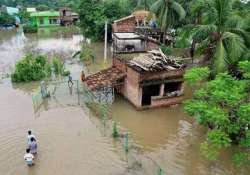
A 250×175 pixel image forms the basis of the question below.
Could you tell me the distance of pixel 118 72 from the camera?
68.1 ft

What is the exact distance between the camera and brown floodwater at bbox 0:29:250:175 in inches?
519

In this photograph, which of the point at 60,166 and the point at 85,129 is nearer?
the point at 60,166

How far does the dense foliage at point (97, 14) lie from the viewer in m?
39.8

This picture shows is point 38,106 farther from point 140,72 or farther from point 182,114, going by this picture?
point 182,114

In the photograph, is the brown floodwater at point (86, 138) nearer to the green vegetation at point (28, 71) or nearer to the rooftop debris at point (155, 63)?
the green vegetation at point (28, 71)

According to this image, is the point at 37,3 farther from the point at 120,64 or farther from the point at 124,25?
the point at 120,64

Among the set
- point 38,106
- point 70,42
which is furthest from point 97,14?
point 38,106

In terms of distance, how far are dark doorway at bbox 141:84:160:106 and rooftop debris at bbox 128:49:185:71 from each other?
1.57 m

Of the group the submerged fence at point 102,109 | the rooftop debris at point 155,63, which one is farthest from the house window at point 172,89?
the submerged fence at point 102,109

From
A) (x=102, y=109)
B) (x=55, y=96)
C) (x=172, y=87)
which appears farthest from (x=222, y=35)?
(x=55, y=96)

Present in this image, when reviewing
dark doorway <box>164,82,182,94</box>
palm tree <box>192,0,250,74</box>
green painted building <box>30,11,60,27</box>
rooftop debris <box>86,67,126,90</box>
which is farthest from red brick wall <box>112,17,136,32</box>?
green painted building <box>30,11,60,27</box>

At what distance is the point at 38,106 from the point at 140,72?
272 inches

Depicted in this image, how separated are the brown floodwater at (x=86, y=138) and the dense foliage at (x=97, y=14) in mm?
18781

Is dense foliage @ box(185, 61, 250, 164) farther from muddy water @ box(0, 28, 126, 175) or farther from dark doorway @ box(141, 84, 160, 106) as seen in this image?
dark doorway @ box(141, 84, 160, 106)
